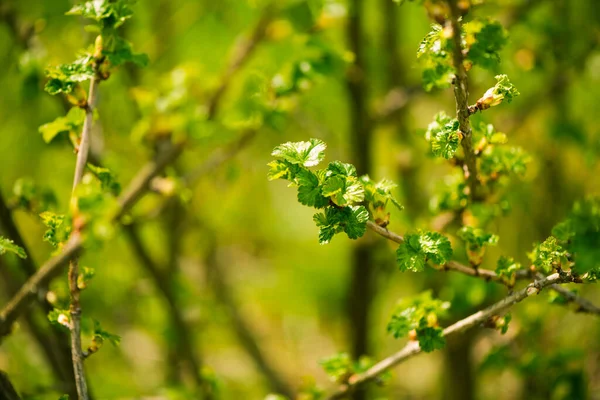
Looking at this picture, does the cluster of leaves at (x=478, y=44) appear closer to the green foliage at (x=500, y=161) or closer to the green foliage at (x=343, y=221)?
the green foliage at (x=500, y=161)

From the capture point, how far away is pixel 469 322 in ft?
4.43

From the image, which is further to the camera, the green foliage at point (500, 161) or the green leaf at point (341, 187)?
the green foliage at point (500, 161)

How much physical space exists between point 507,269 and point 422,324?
24 centimetres

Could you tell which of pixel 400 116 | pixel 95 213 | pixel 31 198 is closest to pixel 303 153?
pixel 95 213

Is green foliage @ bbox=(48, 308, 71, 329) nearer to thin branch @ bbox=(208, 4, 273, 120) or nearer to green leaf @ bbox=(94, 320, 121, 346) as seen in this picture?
green leaf @ bbox=(94, 320, 121, 346)

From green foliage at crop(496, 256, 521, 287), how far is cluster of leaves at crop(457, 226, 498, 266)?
0.05m

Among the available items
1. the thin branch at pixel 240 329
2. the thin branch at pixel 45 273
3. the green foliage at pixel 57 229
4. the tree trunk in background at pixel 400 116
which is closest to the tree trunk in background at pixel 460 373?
the tree trunk in background at pixel 400 116

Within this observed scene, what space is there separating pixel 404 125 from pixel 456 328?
214 cm

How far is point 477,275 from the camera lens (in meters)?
1.45

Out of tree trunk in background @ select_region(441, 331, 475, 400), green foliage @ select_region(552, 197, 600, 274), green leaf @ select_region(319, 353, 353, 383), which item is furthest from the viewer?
tree trunk in background @ select_region(441, 331, 475, 400)

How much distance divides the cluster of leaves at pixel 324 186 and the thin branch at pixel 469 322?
0.38 metres

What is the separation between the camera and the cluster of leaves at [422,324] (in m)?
1.41

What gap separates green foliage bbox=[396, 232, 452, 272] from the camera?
50.4 inches

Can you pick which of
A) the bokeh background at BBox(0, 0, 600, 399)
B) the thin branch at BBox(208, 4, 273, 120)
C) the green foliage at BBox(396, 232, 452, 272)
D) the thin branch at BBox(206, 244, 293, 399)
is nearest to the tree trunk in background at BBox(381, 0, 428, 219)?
the bokeh background at BBox(0, 0, 600, 399)
